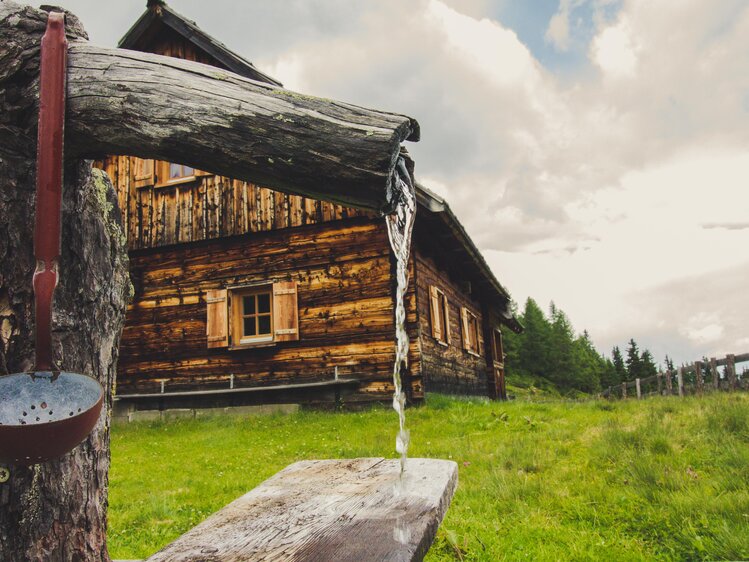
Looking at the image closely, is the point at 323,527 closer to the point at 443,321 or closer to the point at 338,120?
the point at 338,120

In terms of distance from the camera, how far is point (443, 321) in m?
11.8

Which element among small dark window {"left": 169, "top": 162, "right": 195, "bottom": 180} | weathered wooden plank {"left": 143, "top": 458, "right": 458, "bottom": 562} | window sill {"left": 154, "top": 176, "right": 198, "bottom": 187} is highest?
small dark window {"left": 169, "top": 162, "right": 195, "bottom": 180}

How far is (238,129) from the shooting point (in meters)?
1.27

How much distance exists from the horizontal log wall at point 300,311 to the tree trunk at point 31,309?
7.90 metres

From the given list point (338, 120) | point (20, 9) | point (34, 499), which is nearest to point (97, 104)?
point (20, 9)

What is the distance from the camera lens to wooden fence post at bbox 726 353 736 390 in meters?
11.2

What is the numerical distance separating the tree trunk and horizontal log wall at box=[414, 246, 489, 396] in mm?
8104

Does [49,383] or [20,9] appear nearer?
[49,383]

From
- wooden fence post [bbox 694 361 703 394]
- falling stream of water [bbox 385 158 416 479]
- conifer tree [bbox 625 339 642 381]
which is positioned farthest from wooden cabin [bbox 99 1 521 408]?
conifer tree [bbox 625 339 642 381]

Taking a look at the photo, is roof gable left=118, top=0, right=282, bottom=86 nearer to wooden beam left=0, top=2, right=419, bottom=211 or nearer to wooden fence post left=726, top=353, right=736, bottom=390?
wooden beam left=0, top=2, right=419, bottom=211

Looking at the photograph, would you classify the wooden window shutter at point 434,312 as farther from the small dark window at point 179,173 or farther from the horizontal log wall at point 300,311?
the small dark window at point 179,173

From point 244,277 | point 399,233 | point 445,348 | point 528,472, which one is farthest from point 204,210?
point 399,233

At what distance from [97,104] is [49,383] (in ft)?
2.08

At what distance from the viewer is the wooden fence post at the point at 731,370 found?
1121 cm
